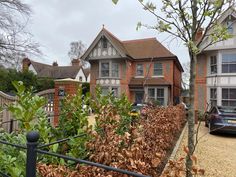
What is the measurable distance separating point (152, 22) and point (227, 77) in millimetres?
15609

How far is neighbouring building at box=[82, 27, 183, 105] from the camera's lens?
23.8 m

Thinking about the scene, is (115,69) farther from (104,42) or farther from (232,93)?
(232,93)

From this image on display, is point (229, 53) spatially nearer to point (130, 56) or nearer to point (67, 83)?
point (130, 56)

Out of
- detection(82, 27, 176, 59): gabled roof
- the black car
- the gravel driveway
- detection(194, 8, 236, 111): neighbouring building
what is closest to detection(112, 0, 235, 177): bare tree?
the gravel driveway

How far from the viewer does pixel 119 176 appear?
7.66 ft

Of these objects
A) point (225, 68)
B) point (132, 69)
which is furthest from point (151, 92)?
point (225, 68)

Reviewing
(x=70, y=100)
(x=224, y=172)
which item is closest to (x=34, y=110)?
(x=70, y=100)

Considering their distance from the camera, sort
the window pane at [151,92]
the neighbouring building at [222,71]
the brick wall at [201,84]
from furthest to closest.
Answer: the window pane at [151,92], the brick wall at [201,84], the neighbouring building at [222,71]

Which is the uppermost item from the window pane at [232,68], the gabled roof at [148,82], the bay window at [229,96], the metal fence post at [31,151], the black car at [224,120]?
the window pane at [232,68]

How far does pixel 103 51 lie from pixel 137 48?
4290 mm

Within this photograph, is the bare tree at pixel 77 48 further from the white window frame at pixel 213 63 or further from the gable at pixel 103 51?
the white window frame at pixel 213 63

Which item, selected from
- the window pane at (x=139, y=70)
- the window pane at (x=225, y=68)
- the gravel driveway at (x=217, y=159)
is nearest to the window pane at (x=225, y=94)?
the window pane at (x=225, y=68)

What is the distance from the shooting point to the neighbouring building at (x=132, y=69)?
23.8m

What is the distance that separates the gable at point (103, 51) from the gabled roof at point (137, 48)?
35 cm
